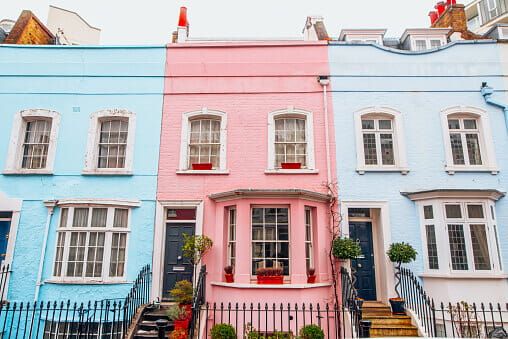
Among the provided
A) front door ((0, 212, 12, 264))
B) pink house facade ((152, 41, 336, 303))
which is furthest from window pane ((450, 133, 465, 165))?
front door ((0, 212, 12, 264))

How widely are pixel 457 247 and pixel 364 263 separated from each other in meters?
2.63

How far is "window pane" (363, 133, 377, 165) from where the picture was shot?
1126cm

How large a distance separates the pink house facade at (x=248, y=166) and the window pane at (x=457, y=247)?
349 centimetres

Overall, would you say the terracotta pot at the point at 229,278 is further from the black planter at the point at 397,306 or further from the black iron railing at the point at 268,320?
the black planter at the point at 397,306

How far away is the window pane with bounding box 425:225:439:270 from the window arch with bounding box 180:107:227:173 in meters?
6.43

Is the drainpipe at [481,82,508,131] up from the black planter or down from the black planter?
up

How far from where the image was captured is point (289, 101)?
11734 mm

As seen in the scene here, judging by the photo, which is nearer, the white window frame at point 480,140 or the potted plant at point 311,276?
the potted plant at point 311,276

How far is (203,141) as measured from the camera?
1164 centimetres

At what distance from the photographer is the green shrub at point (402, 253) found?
967 centimetres

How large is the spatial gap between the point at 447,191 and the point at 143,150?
367 inches

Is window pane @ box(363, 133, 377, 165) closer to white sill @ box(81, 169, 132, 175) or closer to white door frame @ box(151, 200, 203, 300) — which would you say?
white door frame @ box(151, 200, 203, 300)

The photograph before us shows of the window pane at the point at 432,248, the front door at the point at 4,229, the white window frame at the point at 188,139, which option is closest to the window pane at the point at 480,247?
the window pane at the point at 432,248

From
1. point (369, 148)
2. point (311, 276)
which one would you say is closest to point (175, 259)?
point (311, 276)
